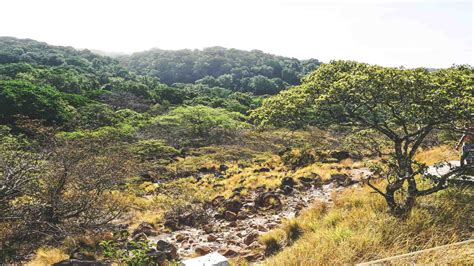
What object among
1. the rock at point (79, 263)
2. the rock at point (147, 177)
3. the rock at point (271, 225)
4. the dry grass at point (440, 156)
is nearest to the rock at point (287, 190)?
the rock at point (271, 225)

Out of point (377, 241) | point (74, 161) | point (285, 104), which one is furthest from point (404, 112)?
point (74, 161)

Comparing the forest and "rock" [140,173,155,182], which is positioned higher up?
the forest

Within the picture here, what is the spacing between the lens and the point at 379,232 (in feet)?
19.4

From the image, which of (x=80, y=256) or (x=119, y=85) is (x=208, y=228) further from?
(x=119, y=85)

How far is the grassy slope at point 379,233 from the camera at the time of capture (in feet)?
17.3

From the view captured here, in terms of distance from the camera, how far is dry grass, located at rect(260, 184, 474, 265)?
5.34 m

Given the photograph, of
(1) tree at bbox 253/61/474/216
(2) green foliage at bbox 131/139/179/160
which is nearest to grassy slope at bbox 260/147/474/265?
(1) tree at bbox 253/61/474/216

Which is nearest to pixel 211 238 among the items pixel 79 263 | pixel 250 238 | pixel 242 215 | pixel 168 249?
pixel 250 238

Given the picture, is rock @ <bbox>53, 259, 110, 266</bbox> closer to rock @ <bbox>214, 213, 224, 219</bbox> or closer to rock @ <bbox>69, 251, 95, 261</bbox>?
rock @ <bbox>69, 251, 95, 261</bbox>

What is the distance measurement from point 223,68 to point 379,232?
453 feet

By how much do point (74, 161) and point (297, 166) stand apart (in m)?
13.4

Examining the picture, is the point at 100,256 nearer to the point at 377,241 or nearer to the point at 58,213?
the point at 58,213

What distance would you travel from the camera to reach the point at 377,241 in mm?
5539

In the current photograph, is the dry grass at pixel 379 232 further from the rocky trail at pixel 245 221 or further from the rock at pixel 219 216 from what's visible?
the rock at pixel 219 216
